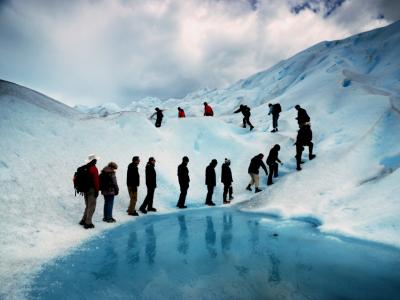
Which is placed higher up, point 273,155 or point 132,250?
point 273,155

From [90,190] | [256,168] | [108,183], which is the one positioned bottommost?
[90,190]

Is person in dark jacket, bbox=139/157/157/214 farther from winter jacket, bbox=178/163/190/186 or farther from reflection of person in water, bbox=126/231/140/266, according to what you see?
reflection of person in water, bbox=126/231/140/266

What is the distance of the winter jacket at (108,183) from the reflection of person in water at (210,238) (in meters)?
3.30

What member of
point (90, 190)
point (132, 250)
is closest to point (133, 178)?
point (90, 190)

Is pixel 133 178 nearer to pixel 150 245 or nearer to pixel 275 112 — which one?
pixel 150 245

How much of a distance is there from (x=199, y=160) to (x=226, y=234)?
8572 millimetres

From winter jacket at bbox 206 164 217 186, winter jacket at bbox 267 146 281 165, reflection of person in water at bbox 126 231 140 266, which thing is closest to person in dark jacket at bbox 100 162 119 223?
reflection of person in water at bbox 126 231 140 266

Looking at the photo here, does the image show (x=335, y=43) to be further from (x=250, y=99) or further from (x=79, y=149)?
(x=79, y=149)

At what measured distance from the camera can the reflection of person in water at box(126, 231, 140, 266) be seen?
600 cm

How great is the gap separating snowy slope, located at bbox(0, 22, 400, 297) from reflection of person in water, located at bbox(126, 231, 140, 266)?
4.23 feet

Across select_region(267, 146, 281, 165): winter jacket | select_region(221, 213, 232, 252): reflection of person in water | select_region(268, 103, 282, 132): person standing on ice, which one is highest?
select_region(268, 103, 282, 132): person standing on ice

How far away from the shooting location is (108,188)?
923 centimetres

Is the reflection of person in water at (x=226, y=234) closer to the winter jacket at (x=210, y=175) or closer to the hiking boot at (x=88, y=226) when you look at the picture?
the winter jacket at (x=210, y=175)

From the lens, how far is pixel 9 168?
9156 millimetres
